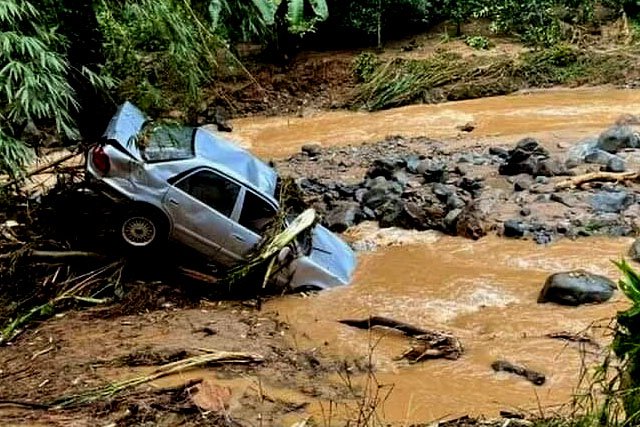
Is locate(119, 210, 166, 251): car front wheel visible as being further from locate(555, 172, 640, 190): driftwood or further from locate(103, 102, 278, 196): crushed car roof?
locate(555, 172, 640, 190): driftwood

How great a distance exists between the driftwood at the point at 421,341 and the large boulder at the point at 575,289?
1.45 m

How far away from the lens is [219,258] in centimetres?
845

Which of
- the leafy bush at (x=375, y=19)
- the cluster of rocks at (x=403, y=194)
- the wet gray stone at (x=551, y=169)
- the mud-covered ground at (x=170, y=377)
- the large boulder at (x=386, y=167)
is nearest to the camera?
the mud-covered ground at (x=170, y=377)

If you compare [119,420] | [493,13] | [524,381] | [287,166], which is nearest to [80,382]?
[119,420]

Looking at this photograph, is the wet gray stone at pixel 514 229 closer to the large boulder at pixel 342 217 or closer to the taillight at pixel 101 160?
the large boulder at pixel 342 217

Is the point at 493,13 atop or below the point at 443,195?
atop

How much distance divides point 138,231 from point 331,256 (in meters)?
2.20

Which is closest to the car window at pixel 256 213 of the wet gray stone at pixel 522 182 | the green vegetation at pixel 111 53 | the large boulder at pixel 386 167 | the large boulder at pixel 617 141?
the green vegetation at pixel 111 53

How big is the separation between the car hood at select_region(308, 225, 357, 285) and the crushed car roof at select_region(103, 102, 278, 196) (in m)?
0.72

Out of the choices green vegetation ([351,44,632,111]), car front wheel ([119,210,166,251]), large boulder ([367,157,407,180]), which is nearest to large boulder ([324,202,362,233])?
large boulder ([367,157,407,180])

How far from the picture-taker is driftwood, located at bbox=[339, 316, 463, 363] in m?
7.53

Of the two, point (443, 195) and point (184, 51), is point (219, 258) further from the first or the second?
point (443, 195)

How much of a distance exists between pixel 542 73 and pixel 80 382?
57.6ft

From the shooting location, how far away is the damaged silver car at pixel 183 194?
8.02 metres
